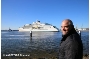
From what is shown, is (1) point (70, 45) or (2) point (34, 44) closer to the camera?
(1) point (70, 45)

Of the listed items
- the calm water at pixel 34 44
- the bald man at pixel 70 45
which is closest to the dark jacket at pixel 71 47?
the bald man at pixel 70 45

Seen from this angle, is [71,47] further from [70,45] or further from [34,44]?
[34,44]

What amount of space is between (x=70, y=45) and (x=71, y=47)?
0.9 inches

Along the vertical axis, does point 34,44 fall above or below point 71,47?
below

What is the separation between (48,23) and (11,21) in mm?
625

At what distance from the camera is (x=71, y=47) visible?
1.51 metres

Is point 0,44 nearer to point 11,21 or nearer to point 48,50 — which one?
point 11,21

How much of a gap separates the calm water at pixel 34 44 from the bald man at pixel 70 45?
74.1 inches

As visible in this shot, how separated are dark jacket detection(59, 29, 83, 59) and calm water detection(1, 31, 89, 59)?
1889 mm

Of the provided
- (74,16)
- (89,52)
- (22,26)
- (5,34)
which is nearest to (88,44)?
(89,52)

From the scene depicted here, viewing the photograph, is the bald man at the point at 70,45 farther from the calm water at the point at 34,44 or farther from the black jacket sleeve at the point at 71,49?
the calm water at the point at 34,44

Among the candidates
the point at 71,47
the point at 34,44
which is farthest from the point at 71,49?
the point at 34,44

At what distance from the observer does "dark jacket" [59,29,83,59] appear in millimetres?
1491

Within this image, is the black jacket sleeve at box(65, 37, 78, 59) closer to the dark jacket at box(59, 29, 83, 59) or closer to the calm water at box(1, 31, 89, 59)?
the dark jacket at box(59, 29, 83, 59)
